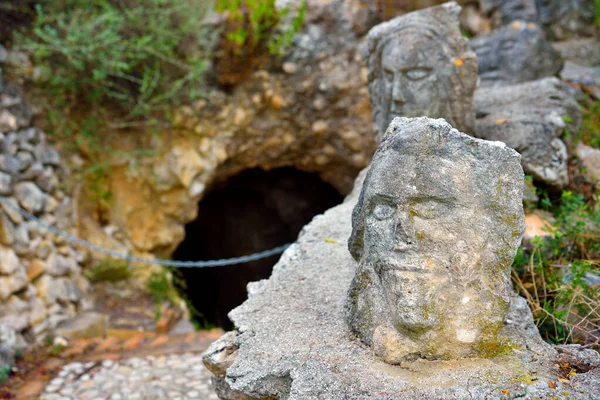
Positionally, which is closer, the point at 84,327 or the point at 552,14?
the point at 84,327

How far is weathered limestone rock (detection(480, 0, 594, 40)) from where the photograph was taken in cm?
615

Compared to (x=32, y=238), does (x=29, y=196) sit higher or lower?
higher

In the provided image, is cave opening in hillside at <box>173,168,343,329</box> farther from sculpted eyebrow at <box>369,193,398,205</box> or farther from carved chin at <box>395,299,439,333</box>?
carved chin at <box>395,299,439,333</box>

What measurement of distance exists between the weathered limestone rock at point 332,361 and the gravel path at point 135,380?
1517 mm

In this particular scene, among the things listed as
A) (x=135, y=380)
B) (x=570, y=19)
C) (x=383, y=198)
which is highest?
(x=570, y=19)

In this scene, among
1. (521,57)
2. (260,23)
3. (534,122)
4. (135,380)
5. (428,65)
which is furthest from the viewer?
(260,23)

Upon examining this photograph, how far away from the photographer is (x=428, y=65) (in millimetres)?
3006

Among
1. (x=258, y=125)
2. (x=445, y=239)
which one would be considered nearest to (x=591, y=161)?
(x=445, y=239)

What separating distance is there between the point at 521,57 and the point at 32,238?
162 inches

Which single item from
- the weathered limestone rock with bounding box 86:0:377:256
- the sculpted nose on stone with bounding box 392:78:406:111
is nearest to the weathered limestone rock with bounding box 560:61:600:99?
the weathered limestone rock with bounding box 86:0:377:256

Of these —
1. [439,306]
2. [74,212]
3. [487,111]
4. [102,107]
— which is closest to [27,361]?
[74,212]

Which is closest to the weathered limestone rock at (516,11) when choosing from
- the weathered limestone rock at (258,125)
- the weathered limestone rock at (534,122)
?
the weathered limestone rock at (258,125)

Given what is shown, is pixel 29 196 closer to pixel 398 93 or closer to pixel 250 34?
pixel 250 34

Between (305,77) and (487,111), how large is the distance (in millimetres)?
1918
